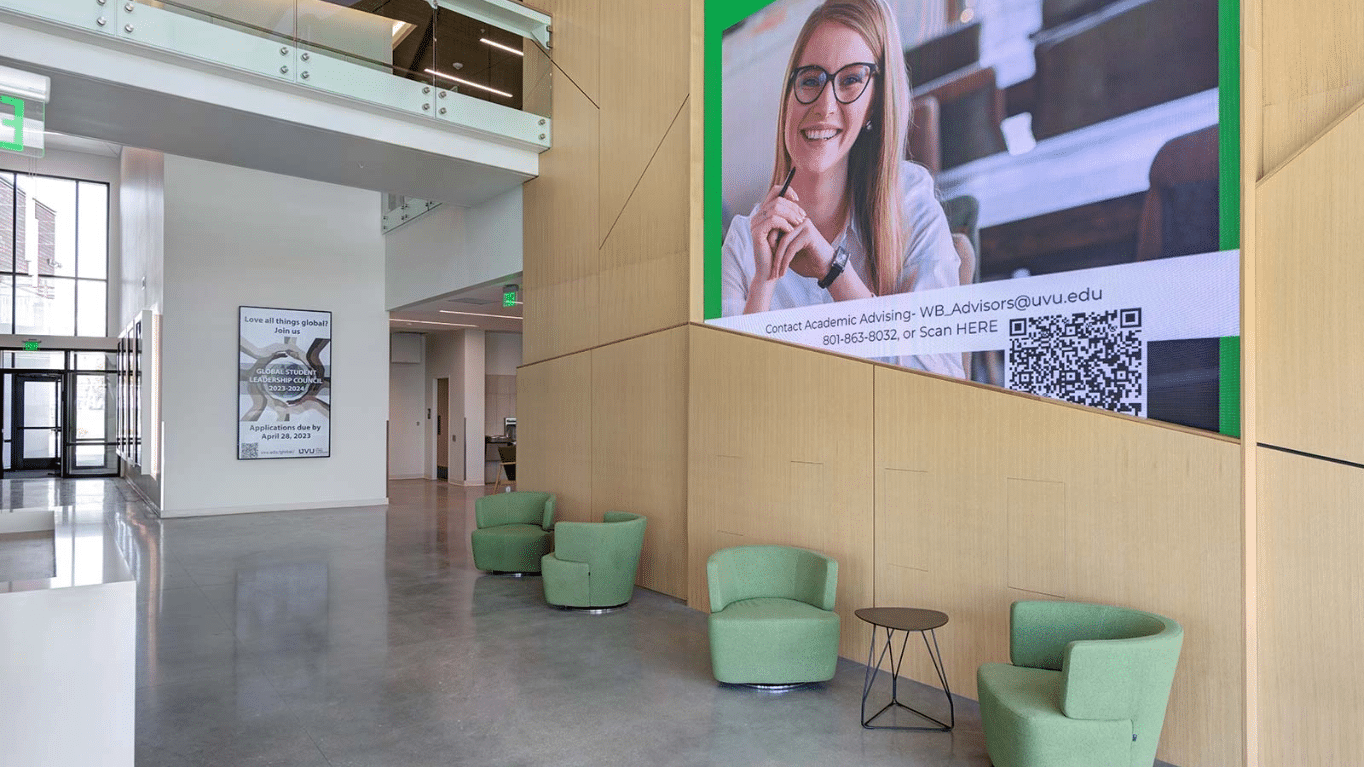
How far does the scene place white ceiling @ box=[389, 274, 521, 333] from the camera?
41.9ft

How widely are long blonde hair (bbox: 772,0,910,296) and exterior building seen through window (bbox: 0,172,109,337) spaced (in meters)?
22.2

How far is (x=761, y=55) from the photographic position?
6.77 meters

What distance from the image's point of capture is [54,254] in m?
21.5

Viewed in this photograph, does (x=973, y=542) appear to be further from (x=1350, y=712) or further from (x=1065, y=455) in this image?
(x=1350, y=712)

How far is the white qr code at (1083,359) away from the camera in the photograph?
4.38 meters

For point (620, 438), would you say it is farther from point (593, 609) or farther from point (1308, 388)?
point (1308, 388)

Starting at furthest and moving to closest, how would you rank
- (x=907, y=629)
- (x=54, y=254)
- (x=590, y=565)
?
(x=54, y=254)
(x=590, y=565)
(x=907, y=629)

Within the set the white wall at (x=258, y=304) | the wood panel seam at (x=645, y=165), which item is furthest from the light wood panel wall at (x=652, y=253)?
the white wall at (x=258, y=304)

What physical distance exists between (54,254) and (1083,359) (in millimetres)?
25002

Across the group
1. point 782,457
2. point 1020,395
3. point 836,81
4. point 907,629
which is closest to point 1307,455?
point 1020,395

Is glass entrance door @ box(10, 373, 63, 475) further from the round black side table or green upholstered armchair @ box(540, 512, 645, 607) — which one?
the round black side table

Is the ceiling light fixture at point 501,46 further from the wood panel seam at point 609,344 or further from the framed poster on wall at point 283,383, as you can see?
the framed poster on wall at point 283,383

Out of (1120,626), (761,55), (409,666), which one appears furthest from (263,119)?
(1120,626)

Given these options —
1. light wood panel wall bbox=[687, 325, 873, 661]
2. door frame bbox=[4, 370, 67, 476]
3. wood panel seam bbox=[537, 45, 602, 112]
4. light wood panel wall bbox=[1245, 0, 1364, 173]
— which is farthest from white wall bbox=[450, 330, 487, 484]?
light wood panel wall bbox=[1245, 0, 1364, 173]
